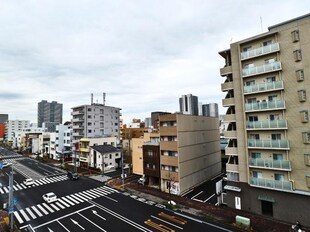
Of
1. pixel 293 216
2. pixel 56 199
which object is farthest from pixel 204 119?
pixel 56 199

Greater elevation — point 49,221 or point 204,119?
point 204,119

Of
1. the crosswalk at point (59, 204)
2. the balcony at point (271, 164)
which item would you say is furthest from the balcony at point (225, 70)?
the crosswalk at point (59, 204)

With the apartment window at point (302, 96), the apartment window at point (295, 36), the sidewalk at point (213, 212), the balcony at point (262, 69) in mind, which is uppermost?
the apartment window at point (295, 36)

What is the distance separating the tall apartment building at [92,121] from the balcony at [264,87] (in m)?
58.8

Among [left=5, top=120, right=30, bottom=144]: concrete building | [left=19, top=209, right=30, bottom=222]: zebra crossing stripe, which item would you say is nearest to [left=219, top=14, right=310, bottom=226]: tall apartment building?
[left=19, top=209, right=30, bottom=222]: zebra crossing stripe

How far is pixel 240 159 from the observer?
28297mm

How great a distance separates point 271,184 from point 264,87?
13.0 meters

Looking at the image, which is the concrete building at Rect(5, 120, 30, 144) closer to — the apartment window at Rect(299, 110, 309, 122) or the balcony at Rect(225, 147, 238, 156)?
the balcony at Rect(225, 147, 238, 156)

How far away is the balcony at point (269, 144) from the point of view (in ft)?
80.1

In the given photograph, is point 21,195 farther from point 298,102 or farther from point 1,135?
point 1,135

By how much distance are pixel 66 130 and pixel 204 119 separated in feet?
195

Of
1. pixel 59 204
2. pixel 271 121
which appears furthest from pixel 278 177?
pixel 59 204

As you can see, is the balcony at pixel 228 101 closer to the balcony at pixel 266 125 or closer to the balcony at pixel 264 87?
the balcony at pixel 264 87

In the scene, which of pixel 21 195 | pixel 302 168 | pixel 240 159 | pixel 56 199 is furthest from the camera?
pixel 21 195
